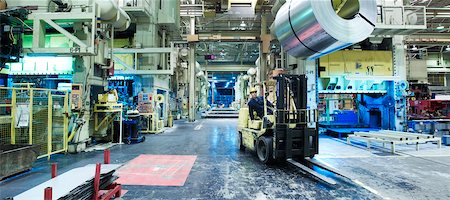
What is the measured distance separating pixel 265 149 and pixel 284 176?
0.96 meters

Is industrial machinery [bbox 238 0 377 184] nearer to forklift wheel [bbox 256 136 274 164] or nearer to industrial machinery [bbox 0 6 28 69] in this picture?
forklift wheel [bbox 256 136 274 164]

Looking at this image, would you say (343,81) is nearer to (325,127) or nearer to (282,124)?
(325,127)

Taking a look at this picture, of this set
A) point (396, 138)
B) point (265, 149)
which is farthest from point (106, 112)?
point (396, 138)

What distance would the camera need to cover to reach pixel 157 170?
4.60 metres

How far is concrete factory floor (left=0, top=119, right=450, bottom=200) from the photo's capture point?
3385 mm

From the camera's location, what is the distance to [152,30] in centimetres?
1073

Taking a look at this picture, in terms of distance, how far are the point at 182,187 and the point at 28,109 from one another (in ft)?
12.6

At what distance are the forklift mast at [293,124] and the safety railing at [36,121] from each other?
15.9 ft

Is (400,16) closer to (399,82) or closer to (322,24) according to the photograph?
(399,82)

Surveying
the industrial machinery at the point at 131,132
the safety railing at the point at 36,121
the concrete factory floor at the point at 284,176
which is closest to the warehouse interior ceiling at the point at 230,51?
the industrial machinery at the point at 131,132

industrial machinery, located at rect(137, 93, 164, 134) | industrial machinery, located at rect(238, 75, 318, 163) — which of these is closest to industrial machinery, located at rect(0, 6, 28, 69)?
industrial machinery, located at rect(137, 93, 164, 134)

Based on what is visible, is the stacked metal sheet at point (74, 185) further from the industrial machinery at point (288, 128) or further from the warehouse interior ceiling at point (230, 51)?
the warehouse interior ceiling at point (230, 51)

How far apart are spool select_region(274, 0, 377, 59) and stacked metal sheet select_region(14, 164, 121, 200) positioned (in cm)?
302

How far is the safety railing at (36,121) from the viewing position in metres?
4.76
